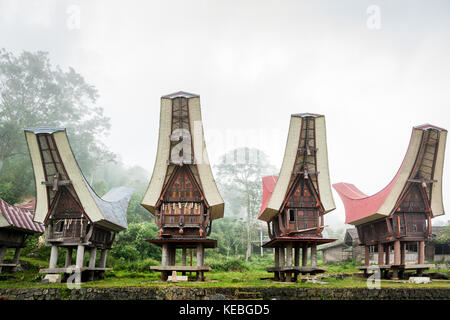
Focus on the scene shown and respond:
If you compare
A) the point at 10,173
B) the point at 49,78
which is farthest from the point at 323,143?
the point at 49,78

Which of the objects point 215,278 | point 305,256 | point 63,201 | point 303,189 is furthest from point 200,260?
point 63,201

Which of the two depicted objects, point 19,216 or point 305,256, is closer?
point 305,256

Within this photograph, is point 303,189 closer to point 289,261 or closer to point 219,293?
point 289,261

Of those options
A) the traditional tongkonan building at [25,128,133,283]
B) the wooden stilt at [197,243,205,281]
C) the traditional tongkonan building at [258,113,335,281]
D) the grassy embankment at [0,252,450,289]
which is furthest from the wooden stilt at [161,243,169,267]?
the traditional tongkonan building at [258,113,335,281]

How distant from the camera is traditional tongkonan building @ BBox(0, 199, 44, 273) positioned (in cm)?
1894

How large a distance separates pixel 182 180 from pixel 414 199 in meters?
13.4

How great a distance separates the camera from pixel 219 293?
47.6ft

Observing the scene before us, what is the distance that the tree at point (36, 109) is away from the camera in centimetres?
3328

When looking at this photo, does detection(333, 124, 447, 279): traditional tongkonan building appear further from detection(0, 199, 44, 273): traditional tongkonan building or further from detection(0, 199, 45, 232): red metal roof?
detection(0, 199, 44, 273): traditional tongkonan building

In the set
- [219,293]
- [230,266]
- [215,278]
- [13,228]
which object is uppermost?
[13,228]

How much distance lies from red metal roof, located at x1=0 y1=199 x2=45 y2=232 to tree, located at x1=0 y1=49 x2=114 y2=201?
10.6m

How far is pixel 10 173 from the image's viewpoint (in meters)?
32.6

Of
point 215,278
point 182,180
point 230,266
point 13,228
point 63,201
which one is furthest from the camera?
point 230,266
